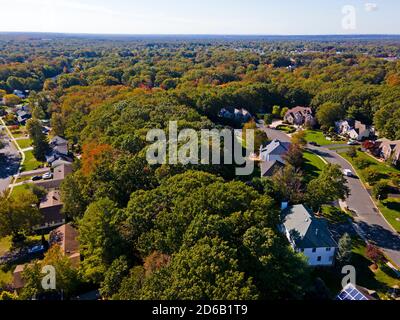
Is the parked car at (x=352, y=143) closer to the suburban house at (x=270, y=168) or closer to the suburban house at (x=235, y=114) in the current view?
the suburban house at (x=235, y=114)

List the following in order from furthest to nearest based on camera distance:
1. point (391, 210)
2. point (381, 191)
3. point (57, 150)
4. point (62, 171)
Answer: point (57, 150), point (62, 171), point (381, 191), point (391, 210)

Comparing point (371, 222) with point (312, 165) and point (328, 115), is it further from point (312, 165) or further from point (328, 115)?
point (328, 115)

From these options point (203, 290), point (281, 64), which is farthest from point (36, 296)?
point (281, 64)

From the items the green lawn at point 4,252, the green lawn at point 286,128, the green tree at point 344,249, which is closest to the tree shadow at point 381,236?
the green tree at point 344,249

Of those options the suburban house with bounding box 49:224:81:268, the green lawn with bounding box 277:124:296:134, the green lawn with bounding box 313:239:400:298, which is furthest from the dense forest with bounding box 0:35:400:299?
the green lawn with bounding box 277:124:296:134

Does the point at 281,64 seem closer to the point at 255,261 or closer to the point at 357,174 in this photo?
the point at 357,174

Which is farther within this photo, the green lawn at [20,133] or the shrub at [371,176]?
the green lawn at [20,133]

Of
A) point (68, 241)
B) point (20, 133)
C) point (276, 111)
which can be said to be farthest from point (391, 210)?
point (20, 133)
